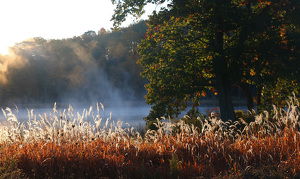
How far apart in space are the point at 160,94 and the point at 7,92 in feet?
157

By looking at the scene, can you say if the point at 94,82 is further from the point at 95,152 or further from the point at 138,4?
the point at 95,152

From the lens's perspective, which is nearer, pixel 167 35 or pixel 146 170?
pixel 146 170

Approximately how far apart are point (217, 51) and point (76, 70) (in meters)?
46.9

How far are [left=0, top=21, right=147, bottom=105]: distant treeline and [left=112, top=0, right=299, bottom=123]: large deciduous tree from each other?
1529 inches

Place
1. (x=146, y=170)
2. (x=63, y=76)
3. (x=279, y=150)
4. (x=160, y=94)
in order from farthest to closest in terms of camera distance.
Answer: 1. (x=63, y=76)
2. (x=160, y=94)
3. (x=279, y=150)
4. (x=146, y=170)

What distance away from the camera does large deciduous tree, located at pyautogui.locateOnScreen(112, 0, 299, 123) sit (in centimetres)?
1199

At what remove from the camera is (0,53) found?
2032 inches

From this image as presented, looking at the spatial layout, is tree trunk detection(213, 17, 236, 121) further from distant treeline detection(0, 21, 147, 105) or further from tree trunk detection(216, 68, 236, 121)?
distant treeline detection(0, 21, 147, 105)

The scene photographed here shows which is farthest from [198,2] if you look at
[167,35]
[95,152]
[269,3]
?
[95,152]

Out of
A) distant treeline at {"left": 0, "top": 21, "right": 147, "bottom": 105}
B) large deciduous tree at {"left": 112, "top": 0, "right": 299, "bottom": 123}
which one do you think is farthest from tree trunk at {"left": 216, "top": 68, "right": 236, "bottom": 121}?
distant treeline at {"left": 0, "top": 21, "right": 147, "bottom": 105}

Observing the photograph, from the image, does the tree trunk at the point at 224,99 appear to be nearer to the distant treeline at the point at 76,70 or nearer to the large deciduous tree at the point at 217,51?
the large deciduous tree at the point at 217,51

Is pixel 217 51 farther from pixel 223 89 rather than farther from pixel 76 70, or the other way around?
pixel 76 70

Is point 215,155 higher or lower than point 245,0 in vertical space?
lower

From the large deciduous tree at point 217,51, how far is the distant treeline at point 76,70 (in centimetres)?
3884
